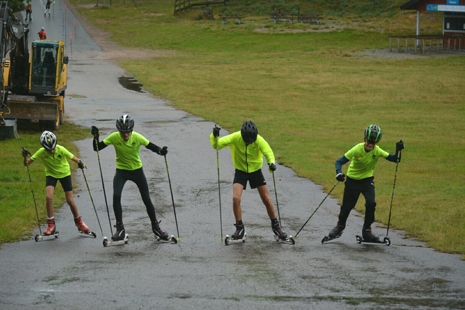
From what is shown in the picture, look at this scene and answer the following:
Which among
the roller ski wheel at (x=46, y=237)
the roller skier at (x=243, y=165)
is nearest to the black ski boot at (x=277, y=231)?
the roller skier at (x=243, y=165)

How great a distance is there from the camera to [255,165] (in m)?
13.4

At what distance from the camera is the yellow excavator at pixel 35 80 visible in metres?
27.3

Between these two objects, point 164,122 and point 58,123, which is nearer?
point 58,123

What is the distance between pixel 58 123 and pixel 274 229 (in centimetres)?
1611

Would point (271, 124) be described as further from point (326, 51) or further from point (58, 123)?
point (326, 51)

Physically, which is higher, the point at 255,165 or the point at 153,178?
the point at 255,165

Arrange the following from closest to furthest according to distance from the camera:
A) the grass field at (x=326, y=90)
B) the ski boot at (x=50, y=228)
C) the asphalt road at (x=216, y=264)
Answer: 1. the asphalt road at (x=216, y=264)
2. the ski boot at (x=50, y=228)
3. the grass field at (x=326, y=90)

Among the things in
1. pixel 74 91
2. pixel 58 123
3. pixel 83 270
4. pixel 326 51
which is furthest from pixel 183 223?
pixel 326 51

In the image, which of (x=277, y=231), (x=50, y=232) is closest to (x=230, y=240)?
(x=277, y=231)

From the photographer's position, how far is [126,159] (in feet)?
43.7

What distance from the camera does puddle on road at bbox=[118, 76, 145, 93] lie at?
4110cm

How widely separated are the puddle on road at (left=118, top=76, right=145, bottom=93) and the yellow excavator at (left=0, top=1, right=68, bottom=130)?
35.7 feet

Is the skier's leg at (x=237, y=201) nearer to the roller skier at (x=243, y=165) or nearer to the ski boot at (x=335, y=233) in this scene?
the roller skier at (x=243, y=165)

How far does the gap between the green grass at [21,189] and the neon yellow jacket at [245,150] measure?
11.7 ft
